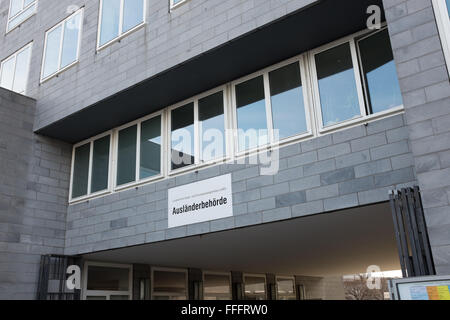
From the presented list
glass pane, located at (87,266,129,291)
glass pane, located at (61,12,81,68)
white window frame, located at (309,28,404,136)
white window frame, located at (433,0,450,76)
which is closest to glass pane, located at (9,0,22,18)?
glass pane, located at (61,12,81,68)

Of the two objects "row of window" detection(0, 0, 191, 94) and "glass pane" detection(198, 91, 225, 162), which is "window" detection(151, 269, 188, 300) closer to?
"glass pane" detection(198, 91, 225, 162)

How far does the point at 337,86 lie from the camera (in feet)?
20.6

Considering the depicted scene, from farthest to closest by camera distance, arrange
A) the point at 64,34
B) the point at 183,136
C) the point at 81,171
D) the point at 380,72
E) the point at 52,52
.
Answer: the point at 52,52 → the point at 64,34 → the point at 81,171 → the point at 183,136 → the point at 380,72

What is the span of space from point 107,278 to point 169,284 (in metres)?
1.90

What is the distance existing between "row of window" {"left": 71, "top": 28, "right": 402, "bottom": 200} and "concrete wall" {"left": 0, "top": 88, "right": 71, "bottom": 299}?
0.76 metres

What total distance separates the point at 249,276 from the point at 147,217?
6.88m

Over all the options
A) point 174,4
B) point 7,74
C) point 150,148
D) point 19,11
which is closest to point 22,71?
point 7,74

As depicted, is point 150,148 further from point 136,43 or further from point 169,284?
point 169,284

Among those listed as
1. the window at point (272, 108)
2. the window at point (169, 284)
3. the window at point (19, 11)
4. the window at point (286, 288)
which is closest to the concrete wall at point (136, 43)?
the window at point (19, 11)

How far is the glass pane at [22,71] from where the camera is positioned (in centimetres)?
1084

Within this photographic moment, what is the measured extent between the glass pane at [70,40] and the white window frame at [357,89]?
5663 millimetres
